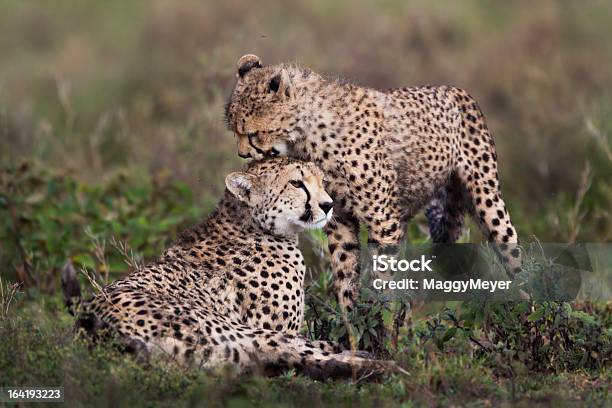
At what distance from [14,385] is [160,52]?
9583mm

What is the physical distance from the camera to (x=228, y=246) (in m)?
5.25

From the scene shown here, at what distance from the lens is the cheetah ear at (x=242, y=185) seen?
523cm

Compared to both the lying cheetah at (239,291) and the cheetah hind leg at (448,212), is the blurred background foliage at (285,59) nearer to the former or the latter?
the cheetah hind leg at (448,212)

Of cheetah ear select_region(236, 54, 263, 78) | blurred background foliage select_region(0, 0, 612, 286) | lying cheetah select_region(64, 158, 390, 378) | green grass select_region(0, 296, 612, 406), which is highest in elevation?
blurred background foliage select_region(0, 0, 612, 286)

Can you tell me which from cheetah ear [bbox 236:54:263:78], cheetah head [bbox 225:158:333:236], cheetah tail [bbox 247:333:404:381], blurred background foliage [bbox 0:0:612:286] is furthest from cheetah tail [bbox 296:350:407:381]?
blurred background foliage [bbox 0:0:612:286]

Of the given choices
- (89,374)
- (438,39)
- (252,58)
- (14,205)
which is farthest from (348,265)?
(438,39)

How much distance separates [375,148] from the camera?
18.0 ft

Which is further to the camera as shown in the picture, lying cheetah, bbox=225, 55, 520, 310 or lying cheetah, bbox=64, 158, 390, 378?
lying cheetah, bbox=225, 55, 520, 310

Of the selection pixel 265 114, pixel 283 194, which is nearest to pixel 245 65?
pixel 265 114

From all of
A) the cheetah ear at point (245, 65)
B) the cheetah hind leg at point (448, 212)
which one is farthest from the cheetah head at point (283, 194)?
the cheetah hind leg at point (448, 212)

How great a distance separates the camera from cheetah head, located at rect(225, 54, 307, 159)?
5234 mm

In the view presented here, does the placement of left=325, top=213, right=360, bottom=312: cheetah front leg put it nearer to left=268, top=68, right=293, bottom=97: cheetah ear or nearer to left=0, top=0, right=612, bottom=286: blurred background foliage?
left=268, top=68, right=293, bottom=97: cheetah ear

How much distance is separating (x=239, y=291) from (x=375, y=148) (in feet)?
3.27

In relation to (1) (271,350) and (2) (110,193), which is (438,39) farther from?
(1) (271,350)
